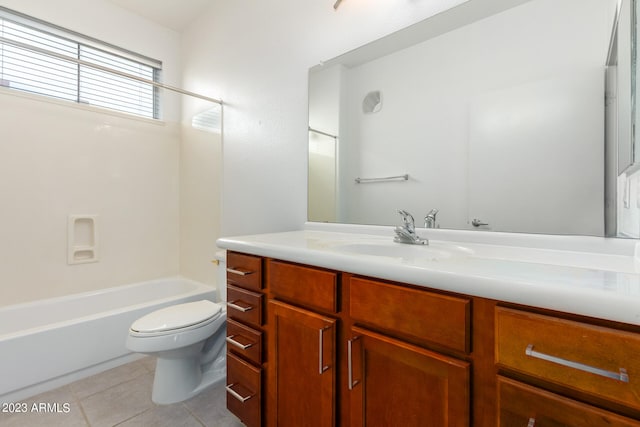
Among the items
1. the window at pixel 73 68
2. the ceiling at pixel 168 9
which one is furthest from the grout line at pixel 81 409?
the ceiling at pixel 168 9

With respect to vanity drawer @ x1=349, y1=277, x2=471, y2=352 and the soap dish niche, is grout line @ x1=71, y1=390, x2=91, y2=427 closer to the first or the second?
the soap dish niche

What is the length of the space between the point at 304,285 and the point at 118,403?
1.35m

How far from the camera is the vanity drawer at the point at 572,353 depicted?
458 millimetres

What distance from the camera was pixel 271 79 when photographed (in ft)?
6.14

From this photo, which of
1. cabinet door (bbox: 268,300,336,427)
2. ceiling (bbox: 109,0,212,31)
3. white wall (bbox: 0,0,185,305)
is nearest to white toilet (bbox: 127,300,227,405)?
cabinet door (bbox: 268,300,336,427)

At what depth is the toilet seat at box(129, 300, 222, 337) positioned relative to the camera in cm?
140

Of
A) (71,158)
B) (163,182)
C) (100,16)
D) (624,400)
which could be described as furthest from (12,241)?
(624,400)

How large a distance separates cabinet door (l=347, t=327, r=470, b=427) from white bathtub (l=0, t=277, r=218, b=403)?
1.68 m

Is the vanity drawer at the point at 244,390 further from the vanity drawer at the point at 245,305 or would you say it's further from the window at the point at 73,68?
the window at the point at 73,68

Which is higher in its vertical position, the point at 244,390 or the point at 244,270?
the point at 244,270

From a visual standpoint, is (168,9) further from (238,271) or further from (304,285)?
(304,285)

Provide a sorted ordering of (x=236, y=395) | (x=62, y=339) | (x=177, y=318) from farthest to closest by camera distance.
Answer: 1. (x=62, y=339)
2. (x=177, y=318)
3. (x=236, y=395)

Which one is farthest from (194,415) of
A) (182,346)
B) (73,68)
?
(73,68)

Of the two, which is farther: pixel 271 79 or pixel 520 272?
pixel 271 79
